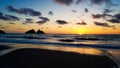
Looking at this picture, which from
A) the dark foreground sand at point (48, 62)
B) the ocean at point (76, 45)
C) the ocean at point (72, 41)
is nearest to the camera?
the dark foreground sand at point (48, 62)

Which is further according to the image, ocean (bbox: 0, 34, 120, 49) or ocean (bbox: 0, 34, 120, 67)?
ocean (bbox: 0, 34, 120, 49)

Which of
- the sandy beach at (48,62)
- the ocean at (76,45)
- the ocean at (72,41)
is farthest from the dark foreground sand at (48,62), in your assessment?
the ocean at (72,41)

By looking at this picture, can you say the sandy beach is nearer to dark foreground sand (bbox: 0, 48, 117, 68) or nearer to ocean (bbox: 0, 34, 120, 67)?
dark foreground sand (bbox: 0, 48, 117, 68)

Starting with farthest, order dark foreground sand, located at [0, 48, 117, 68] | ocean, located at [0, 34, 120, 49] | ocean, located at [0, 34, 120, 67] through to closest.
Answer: ocean, located at [0, 34, 120, 49] → ocean, located at [0, 34, 120, 67] → dark foreground sand, located at [0, 48, 117, 68]

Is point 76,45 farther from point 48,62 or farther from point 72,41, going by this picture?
point 48,62

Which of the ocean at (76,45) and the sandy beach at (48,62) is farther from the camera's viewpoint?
the ocean at (76,45)

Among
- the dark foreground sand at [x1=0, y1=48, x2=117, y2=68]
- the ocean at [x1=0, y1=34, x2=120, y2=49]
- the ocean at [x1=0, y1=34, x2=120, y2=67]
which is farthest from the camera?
the ocean at [x1=0, y1=34, x2=120, y2=49]

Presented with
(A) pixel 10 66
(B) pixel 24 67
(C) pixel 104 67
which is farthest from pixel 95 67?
(A) pixel 10 66

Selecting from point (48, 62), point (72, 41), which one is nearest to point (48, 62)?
point (48, 62)

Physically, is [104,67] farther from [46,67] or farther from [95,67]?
[46,67]

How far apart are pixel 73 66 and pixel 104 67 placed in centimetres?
157

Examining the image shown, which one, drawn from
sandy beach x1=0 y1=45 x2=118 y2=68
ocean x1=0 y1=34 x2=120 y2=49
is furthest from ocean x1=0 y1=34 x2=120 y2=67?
sandy beach x1=0 y1=45 x2=118 y2=68

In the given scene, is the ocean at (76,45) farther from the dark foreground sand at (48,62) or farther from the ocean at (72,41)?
the dark foreground sand at (48,62)

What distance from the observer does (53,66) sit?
25.6 ft
